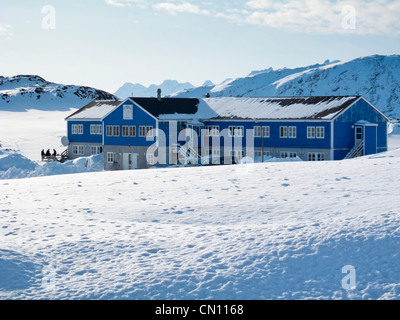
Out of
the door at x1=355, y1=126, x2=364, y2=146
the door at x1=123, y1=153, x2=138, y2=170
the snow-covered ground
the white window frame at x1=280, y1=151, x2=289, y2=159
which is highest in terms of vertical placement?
the door at x1=355, y1=126, x2=364, y2=146

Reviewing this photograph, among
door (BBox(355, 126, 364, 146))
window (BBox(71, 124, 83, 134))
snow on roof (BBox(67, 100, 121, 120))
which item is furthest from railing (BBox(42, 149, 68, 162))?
door (BBox(355, 126, 364, 146))

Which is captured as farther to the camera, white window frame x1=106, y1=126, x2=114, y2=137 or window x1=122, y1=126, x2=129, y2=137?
white window frame x1=106, y1=126, x2=114, y2=137

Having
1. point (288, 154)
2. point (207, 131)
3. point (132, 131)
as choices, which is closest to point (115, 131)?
point (132, 131)

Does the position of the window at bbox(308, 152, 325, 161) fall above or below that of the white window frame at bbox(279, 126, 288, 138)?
below

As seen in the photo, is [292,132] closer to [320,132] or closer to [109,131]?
[320,132]

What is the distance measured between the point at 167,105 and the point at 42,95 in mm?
98345

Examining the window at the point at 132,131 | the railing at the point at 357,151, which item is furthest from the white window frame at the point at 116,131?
the railing at the point at 357,151

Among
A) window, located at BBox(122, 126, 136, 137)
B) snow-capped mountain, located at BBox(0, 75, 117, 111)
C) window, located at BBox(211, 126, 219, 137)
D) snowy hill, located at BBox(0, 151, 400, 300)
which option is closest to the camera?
snowy hill, located at BBox(0, 151, 400, 300)

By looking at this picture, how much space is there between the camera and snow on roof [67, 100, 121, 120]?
55.8m

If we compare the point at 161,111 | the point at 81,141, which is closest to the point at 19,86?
the point at 81,141

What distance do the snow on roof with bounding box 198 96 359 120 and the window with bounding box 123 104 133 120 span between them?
612cm

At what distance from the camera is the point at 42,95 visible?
138 meters

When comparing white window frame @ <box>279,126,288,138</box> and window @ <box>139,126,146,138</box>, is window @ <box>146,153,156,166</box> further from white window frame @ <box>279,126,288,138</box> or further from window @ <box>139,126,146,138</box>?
white window frame @ <box>279,126,288,138</box>

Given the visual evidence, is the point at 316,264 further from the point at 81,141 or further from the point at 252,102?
the point at 81,141
